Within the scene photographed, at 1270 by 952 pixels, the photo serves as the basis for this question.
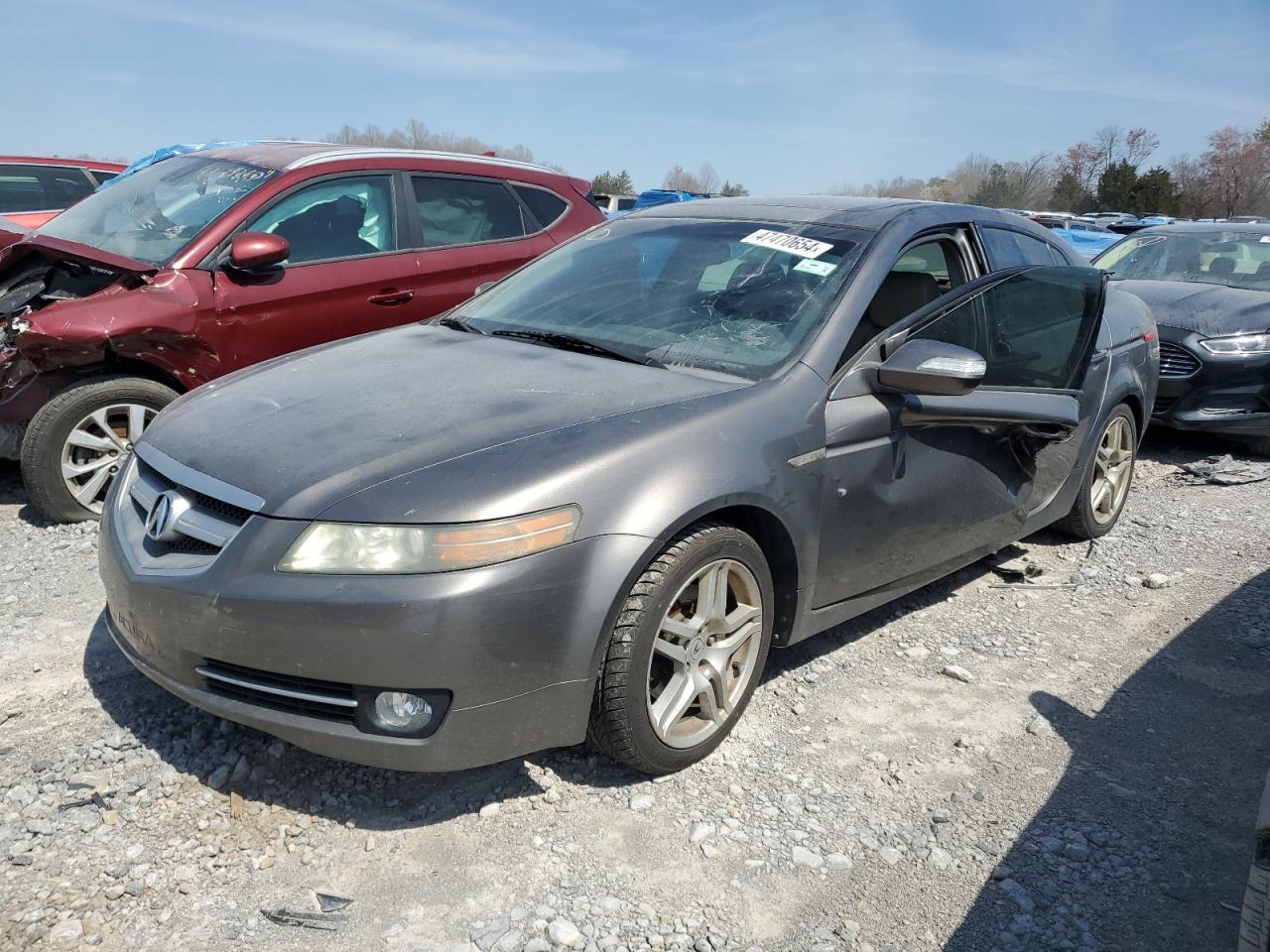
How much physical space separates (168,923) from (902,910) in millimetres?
1682

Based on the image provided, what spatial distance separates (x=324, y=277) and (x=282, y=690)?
125 inches

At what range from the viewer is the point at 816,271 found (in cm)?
344

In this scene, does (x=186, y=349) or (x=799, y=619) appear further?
(x=186, y=349)

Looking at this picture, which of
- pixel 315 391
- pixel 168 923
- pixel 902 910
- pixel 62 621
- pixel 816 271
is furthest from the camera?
pixel 62 621

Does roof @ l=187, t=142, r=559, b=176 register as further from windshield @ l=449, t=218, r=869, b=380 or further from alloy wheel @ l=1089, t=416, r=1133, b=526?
Result: alloy wheel @ l=1089, t=416, r=1133, b=526

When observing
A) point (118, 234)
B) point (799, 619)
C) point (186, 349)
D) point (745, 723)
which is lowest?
point (745, 723)

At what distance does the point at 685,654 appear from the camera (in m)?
2.85

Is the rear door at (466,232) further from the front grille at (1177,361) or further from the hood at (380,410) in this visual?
the front grille at (1177,361)

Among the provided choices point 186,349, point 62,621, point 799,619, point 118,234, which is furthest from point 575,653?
point 118,234

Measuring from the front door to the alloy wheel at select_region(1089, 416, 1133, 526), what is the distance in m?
0.74

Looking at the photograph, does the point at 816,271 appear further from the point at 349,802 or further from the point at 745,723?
the point at 349,802

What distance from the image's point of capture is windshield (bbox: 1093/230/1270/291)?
7730 mm

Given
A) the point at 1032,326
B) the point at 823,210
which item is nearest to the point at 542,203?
the point at 823,210

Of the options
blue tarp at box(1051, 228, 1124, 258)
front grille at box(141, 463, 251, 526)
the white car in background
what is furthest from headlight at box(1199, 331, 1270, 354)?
blue tarp at box(1051, 228, 1124, 258)
